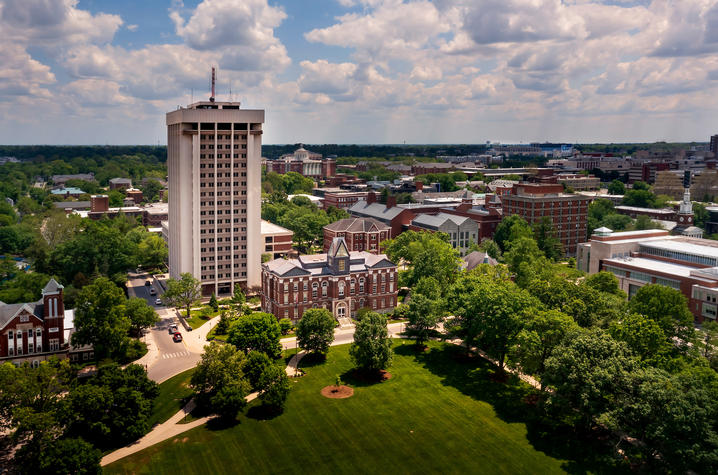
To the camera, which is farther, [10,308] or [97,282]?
[97,282]

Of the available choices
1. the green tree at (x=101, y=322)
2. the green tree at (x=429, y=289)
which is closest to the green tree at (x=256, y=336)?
the green tree at (x=101, y=322)

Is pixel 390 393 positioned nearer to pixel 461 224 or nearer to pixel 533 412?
pixel 533 412

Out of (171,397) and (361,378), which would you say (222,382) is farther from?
(361,378)

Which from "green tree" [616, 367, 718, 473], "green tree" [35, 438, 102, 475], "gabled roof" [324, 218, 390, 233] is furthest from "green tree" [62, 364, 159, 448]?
"gabled roof" [324, 218, 390, 233]

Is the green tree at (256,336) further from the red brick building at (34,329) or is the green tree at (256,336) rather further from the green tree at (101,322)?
the red brick building at (34,329)

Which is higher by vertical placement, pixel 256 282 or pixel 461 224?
pixel 461 224

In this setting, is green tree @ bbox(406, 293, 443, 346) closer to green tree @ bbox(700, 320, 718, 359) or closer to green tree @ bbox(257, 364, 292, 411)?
green tree @ bbox(257, 364, 292, 411)

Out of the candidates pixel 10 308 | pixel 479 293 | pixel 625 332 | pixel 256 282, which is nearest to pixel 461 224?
pixel 256 282
